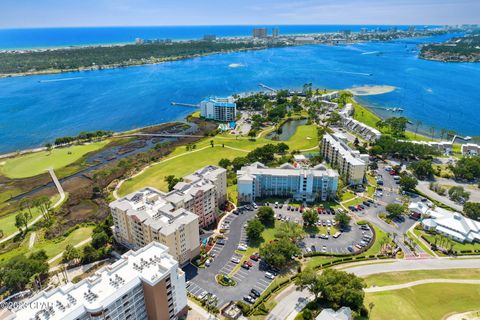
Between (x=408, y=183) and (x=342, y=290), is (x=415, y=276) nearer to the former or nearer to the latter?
(x=342, y=290)

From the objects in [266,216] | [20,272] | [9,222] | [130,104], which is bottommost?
[9,222]

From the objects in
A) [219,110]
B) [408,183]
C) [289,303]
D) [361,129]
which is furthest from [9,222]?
[361,129]

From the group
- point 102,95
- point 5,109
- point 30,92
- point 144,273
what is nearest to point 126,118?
point 102,95

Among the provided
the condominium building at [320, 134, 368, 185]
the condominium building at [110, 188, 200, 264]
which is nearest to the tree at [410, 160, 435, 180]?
the condominium building at [320, 134, 368, 185]

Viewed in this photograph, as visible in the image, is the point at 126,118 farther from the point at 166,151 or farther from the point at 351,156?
the point at 351,156

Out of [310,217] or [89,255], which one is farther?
[310,217]

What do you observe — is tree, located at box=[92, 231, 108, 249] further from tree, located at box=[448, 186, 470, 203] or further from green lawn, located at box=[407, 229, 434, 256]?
tree, located at box=[448, 186, 470, 203]

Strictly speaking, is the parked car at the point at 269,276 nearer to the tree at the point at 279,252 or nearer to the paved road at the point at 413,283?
the tree at the point at 279,252
